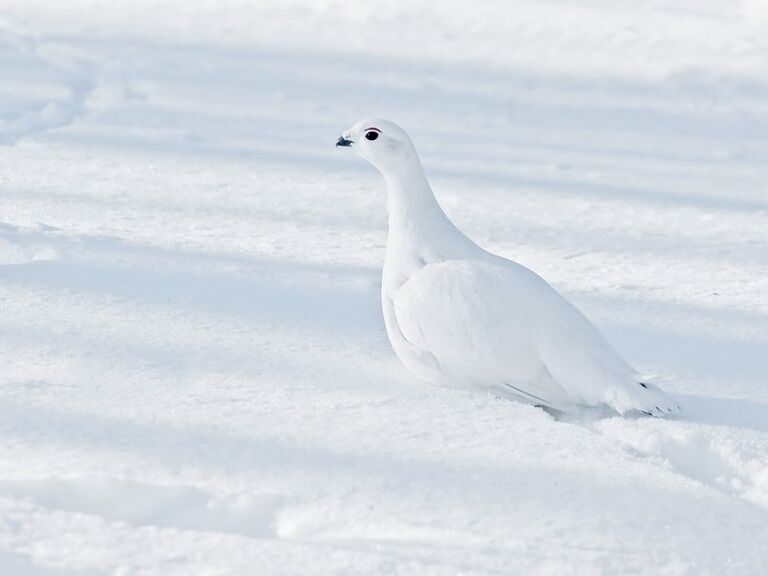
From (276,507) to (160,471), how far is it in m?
0.22

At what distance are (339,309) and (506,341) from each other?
0.71m

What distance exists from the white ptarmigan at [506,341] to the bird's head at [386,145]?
0.93ft

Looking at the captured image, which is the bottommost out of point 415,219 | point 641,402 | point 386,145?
point 641,402

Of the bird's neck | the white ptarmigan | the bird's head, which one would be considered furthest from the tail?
the bird's head

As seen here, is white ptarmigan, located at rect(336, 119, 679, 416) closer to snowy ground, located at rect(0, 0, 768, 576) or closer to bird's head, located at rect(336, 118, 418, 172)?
snowy ground, located at rect(0, 0, 768, 576)

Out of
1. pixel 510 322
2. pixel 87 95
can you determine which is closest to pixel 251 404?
pixel 510 322

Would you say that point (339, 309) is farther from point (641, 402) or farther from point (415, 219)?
point (641, 402)

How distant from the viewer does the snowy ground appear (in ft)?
6.22

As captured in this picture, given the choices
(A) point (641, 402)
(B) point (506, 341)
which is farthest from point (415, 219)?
(A) point (641, 402)

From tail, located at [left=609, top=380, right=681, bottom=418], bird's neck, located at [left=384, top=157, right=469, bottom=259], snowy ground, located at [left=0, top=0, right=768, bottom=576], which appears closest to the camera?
snowy ground, located at [left=0, top=0, right=768, bottom=576]

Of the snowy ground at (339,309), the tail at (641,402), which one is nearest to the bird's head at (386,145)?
the snowy ground at (339,309)

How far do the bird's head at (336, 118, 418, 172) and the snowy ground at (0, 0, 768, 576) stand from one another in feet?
1.34

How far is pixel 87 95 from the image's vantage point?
6160 mm

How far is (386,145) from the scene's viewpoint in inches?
110
